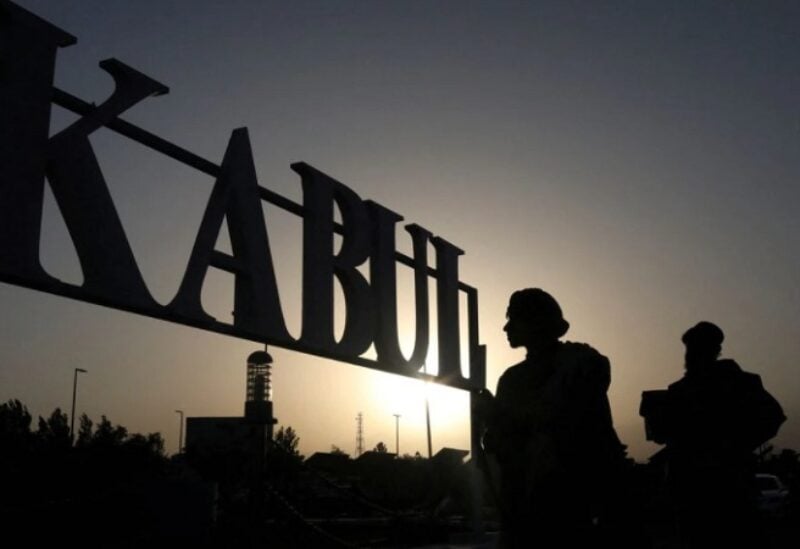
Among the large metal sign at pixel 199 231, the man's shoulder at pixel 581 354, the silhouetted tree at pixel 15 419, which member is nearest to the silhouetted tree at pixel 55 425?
the silhouetted tree at pixel 15 419

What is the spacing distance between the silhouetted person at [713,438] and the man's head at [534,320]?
7.00 ft

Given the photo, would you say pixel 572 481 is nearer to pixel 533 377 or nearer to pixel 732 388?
pixel 533 377

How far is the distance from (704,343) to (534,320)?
2276 millimetres

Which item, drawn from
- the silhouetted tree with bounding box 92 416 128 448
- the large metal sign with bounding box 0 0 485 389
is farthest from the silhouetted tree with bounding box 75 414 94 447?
the large metal sign with bounding box 0 0 485 389

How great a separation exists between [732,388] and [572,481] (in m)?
2.44

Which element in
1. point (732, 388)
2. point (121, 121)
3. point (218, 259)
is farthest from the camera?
point (218, 259)

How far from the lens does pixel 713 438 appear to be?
5.00 meters

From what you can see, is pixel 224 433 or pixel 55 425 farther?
pixel 55 425

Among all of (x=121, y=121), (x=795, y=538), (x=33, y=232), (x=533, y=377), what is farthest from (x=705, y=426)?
(x=795, y=538)

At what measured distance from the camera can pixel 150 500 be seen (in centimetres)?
1102

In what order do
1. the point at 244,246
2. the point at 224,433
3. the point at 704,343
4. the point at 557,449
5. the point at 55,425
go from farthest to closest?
the point at 55,425 < the point at 224,433 < the point at 244,246 < the point at 704,343 < the point at 557,449

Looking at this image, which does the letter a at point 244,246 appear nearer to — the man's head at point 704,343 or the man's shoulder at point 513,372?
the man's head at point 704,343

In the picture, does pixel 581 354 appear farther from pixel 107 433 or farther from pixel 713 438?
pixel 107 433

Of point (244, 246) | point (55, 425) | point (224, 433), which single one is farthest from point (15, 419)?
point (244, 246)
